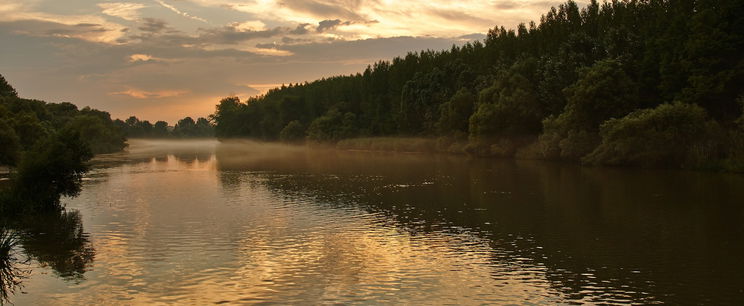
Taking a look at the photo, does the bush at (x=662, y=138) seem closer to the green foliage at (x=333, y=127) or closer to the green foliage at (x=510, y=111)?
the green foliage at (x=510, y=111)

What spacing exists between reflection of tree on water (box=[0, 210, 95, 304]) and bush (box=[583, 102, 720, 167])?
57.1m

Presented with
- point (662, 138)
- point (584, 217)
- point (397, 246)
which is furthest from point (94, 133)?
point (397, 246)

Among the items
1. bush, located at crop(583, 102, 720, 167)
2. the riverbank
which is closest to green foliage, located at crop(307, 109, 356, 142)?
the riverbank

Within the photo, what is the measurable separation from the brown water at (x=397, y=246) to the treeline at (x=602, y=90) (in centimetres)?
1416

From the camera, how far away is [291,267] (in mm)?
25484

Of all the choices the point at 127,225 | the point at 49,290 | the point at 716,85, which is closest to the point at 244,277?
the point at 49,290

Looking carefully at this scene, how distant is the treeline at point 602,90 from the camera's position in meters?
67.7

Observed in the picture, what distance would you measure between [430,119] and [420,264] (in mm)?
106609

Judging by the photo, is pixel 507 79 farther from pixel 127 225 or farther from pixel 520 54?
pixel 127 225

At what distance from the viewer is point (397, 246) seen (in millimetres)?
29672

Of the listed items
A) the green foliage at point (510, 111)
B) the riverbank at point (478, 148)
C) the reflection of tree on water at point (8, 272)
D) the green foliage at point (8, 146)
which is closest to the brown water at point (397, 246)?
the reflection of tree on water at point (8, 272)

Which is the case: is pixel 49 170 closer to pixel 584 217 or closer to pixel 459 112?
pixel 584 217

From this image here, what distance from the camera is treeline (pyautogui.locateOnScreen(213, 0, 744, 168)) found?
67688mm

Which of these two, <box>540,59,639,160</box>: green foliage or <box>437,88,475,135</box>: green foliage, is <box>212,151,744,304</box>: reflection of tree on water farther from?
<box>437,88,475,135</box>: green foliage
